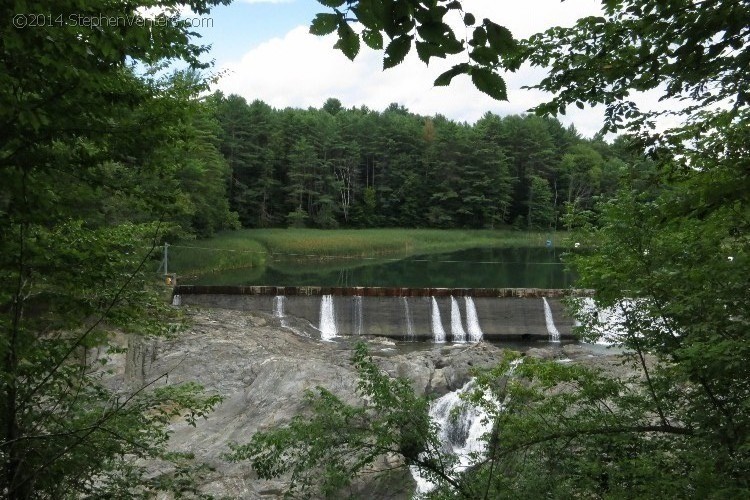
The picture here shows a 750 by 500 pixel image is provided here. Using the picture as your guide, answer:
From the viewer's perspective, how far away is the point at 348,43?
1.77 m

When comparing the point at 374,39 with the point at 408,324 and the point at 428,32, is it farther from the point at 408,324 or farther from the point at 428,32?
the point at 408,324

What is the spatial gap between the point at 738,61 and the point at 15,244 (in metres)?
4.04

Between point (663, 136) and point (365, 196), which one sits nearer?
point (663, 136)

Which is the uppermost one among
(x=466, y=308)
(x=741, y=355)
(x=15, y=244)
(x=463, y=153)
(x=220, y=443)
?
(x=463, y=153)

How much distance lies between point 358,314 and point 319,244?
680 inches

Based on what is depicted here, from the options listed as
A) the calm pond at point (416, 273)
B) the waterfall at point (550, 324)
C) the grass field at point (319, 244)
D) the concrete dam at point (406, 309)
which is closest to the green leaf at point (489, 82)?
the concrete dam at point (406, 309)

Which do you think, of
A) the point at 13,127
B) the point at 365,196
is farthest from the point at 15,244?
the point at 365,196

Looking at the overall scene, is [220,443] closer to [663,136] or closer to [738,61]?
[663,136]

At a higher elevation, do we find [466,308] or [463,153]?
[463,153]

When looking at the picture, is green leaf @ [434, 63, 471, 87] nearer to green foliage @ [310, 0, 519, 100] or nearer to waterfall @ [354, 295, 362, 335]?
green foliage @ [310, 0, 519, 100]

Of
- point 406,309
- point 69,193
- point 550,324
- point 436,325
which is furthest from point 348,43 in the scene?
point 550,324

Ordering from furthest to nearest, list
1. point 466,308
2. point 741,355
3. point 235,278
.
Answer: point 235,278
point 466,308
point 741,355

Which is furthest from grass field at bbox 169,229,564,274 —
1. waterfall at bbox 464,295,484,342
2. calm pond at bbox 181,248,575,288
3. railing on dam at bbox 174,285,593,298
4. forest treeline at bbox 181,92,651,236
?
waterfall at bbox 464,295,484,342

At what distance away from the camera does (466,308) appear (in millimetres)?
21812
